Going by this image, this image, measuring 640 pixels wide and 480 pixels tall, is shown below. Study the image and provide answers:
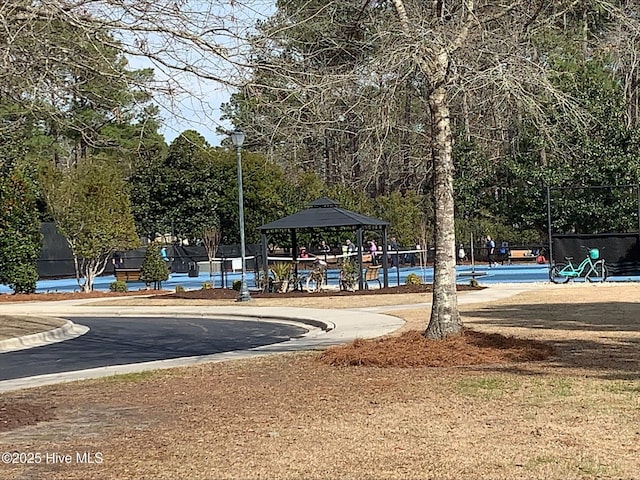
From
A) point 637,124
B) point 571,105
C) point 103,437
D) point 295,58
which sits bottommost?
point 103,437

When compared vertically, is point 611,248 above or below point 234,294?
above

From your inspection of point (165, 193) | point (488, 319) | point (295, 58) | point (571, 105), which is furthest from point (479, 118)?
point (165, 193)

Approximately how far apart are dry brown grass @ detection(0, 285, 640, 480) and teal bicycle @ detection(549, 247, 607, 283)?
707 inches

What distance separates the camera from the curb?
1711 cm

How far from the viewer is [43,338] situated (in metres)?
18.4

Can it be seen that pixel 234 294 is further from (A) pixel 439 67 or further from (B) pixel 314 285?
(A) pixel 439 67

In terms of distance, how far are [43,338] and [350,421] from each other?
12.1 meters

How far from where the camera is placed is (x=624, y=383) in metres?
9.25

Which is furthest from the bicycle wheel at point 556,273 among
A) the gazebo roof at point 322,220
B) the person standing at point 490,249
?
the person standing at point 490,249

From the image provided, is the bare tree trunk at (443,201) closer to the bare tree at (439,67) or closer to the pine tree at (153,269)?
the bare tree at (439,67)

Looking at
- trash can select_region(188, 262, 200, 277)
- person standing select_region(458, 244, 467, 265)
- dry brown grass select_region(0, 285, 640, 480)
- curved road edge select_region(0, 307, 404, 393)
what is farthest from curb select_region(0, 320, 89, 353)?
person standing select_region(458, 244, 467, 265)

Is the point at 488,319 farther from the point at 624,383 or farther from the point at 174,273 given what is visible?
the point at 174,273

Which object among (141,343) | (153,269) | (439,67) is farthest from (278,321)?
(153,269)

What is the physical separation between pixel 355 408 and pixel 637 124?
36029mm
